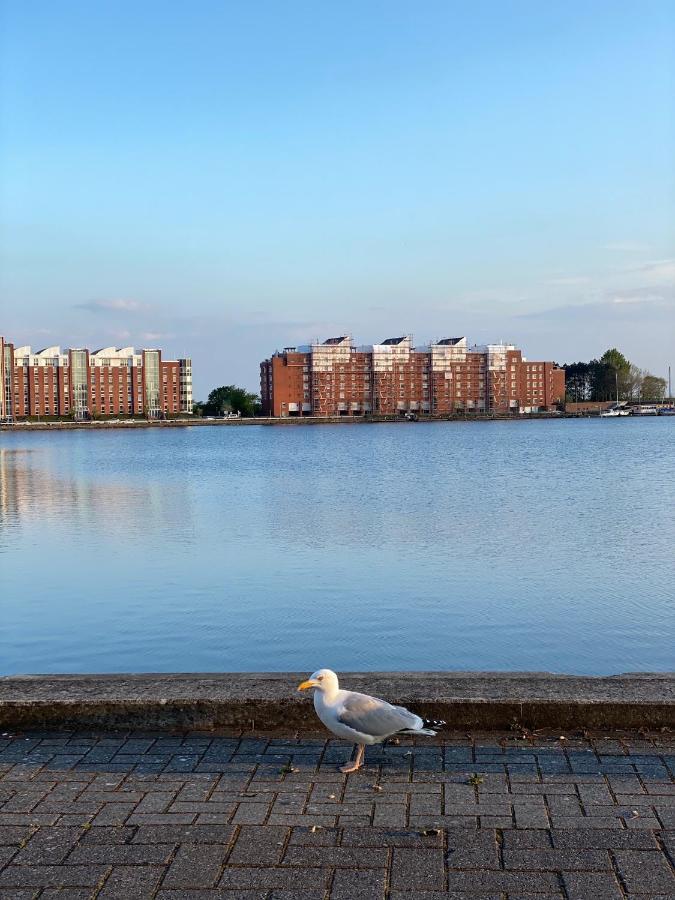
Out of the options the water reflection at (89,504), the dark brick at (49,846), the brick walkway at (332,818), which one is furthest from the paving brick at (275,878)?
the water reflection at (89,504)

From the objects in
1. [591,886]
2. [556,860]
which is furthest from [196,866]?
[591,886]

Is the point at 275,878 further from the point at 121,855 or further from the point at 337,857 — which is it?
the point at 121,855

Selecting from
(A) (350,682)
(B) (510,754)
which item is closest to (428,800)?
(B) (510,754)

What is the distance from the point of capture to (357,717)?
563cm

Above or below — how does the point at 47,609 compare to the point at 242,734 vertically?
below

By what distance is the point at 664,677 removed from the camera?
276 inches

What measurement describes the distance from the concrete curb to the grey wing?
735 mm

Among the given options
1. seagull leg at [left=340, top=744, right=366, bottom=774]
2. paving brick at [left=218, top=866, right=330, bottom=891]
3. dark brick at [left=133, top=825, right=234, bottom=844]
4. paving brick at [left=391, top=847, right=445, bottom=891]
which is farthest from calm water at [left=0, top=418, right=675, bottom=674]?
Answer: paving brick at [left=218, top=866, right=330, bottom=891]

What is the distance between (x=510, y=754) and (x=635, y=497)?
3032cm

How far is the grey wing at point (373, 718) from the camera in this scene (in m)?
5.62

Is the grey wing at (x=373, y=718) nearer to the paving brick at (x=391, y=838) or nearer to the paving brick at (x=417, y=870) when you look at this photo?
the paving brick at (x=391, y=838)

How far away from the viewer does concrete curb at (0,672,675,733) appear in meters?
6.26

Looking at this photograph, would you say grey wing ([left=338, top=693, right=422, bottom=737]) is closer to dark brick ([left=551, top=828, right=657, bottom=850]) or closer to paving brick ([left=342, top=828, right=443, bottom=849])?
paving brick ([left=342, top=828, right=443, bottom=849])

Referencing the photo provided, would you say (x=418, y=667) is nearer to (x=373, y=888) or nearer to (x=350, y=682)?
(x=350, y=682)
